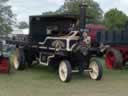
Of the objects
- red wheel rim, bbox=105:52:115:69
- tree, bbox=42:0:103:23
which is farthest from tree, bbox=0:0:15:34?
red wheel rim, bbox=105:52:115:69

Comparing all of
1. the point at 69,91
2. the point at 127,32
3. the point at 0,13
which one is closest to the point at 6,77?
the point at 69,91

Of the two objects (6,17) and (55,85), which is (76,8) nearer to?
(6,17)

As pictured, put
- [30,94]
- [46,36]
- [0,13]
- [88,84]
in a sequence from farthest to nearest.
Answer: [0,13], [46,36], [88,84], [30,94]

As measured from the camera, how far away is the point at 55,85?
38.5 ft

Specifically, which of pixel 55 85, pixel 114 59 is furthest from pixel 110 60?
pixel 55 85

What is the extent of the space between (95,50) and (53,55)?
1.25m

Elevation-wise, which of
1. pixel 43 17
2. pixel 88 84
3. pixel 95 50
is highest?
pixel 43 17

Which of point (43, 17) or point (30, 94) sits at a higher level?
point (43, 17)

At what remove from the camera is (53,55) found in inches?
519

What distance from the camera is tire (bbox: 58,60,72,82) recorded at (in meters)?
12.1

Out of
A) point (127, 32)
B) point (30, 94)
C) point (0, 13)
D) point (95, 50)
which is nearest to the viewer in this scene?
point (30, 94)

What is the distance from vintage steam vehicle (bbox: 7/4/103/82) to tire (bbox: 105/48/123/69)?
1.83 meters

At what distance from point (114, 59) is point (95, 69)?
3.05 metres

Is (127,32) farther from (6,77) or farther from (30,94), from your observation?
(30,94)
